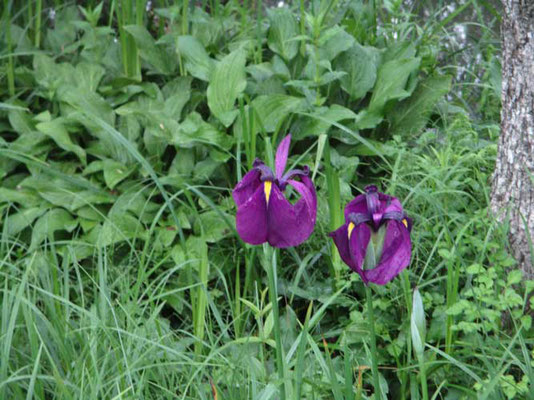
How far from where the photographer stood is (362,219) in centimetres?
114

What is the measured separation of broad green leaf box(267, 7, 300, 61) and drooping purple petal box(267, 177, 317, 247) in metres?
1.85

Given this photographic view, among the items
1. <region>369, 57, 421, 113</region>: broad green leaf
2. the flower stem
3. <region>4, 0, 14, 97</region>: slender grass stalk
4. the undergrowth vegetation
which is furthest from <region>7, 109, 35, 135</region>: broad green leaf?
the flower stem

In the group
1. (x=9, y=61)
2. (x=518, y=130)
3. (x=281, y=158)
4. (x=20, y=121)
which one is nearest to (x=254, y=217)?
(x=281, y=158)

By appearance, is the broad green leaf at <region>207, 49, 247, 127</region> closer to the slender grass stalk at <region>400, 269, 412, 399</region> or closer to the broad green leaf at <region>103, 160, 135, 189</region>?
the broad green leaf at <region>103, 160, 135, 189</region>

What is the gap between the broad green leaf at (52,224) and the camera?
8.50ft

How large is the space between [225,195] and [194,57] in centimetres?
62

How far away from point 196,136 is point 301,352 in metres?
1.48

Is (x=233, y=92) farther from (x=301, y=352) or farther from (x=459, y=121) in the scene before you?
(x=301, y=352)

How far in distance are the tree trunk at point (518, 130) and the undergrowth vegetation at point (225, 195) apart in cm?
7

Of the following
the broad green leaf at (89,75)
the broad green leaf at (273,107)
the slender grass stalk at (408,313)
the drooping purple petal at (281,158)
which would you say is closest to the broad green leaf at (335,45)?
the broad green leaf at (273,107)

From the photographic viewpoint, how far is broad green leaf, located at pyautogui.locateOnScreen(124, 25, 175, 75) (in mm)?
3074

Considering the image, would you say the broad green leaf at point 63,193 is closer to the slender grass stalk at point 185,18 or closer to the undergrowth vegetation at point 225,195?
the undergrowth vegetation at point 225,195

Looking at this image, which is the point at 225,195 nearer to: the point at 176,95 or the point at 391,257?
the point at 176,95

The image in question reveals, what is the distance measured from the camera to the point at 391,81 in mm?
2824
